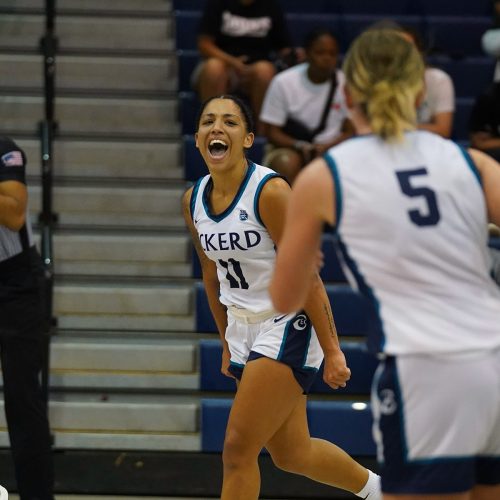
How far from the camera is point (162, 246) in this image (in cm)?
693

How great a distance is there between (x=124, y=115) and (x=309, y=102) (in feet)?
4.60

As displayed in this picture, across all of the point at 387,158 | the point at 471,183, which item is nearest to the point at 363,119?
the point at 387,158

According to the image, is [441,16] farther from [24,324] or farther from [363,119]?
[363,119]

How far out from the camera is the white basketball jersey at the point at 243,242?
3.96 metres

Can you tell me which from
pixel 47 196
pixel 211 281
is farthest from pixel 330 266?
pixel 211 281

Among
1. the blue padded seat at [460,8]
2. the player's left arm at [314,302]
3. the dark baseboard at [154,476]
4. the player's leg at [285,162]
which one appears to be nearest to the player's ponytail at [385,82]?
the player's left arm at [314,302]

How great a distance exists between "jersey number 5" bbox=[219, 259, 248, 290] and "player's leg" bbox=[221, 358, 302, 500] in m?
0.27

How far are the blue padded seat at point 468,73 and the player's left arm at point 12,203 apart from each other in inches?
169

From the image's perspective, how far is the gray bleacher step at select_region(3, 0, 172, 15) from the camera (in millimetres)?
8430

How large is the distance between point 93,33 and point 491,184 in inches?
238

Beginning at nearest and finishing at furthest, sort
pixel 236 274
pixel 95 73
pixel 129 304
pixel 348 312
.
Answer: pixel 236 274 < pixel 348 312 < pixel 129 304 < pixel 95 73

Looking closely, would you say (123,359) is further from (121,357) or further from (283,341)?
(283,341)

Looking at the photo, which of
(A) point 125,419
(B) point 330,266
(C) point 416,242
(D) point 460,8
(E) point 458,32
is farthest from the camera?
(D) point 460,8

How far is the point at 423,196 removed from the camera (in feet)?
8.27
